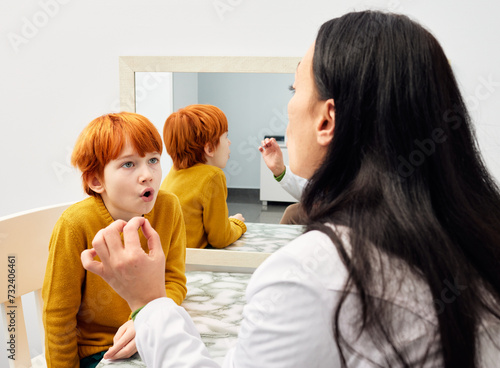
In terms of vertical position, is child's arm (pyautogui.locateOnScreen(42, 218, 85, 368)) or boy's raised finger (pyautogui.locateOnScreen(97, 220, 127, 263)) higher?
boy's raised finger (pyautogui.locateOnScreen(97, 220, 127, 263))

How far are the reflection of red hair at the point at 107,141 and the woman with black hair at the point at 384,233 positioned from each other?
19.7 inches

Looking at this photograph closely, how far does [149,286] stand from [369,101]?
0.40 m

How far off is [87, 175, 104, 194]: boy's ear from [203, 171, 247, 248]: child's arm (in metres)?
0.42

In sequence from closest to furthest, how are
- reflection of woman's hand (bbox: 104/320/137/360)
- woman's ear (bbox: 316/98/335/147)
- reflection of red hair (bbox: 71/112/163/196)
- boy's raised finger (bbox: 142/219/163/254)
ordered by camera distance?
woman's ear (bbox: 316/98/335/147) < boy's raised finger (bbox: 142/219/163/254) < reflection of woman's hand (bbox: 104/320/137/360) < reflection of red hair (bbox: 71/112/163/196)

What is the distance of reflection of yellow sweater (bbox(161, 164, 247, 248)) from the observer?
4.48 feet

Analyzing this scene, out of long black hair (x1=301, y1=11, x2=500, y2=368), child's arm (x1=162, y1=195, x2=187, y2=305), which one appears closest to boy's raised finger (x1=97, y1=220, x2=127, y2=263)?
long black hair (x1=301, y1=11, x2=500, y2=368)

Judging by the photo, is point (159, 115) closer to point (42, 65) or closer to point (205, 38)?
point (205, 38)

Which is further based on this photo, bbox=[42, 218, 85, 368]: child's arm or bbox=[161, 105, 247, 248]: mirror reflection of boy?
bbox=[161, 105, 247, 248]: mirror reflection of boy

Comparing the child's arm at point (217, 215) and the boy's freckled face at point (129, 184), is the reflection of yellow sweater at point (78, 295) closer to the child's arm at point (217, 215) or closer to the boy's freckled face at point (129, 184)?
the boy's freckled face at point (129, 184)

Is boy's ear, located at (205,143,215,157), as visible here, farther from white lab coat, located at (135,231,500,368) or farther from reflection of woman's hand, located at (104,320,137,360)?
white lab coat, located at (135,231,500,368)

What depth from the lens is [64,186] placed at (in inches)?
65.6

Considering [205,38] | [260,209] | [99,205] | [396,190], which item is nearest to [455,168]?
[396,190]

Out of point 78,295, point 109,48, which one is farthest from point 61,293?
point 109,48

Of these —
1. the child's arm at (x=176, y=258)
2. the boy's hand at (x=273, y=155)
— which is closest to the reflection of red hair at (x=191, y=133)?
the boy's hand at (x=273, y=155)
